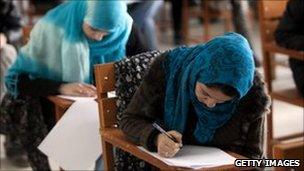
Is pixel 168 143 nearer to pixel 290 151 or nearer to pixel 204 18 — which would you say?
pixel 290 151

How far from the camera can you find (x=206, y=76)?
1.69 meters

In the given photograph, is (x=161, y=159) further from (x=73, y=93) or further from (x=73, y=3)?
(x=73, y=3)

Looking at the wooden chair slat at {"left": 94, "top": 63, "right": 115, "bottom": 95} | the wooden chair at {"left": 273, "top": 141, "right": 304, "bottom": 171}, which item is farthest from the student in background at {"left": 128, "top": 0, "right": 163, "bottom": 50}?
the wooden chair at {"left": 273, "top": 141, "right": 304, "bottom": 171}

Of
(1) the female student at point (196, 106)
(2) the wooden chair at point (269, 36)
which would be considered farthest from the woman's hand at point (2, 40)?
(1) the female student at point (196, 106)

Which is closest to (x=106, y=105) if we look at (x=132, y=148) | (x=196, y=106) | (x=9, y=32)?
(x=132, y=148)

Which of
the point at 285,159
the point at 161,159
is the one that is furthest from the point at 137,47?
the point at 285,159

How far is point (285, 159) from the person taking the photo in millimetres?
1414

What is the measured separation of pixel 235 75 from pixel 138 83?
1.74 feet

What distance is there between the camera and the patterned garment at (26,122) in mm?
2650

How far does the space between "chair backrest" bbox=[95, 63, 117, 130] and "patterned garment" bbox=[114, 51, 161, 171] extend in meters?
0.02

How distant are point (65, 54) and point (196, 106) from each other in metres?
0.91

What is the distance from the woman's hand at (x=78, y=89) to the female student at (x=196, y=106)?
564mm

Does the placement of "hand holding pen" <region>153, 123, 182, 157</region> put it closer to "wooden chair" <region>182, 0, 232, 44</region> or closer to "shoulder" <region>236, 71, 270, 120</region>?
"shoulder" <region>236, 71, 270, 120</region>

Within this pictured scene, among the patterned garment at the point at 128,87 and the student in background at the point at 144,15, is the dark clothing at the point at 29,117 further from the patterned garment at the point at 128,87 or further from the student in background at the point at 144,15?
the student in background at the point at 144,15
